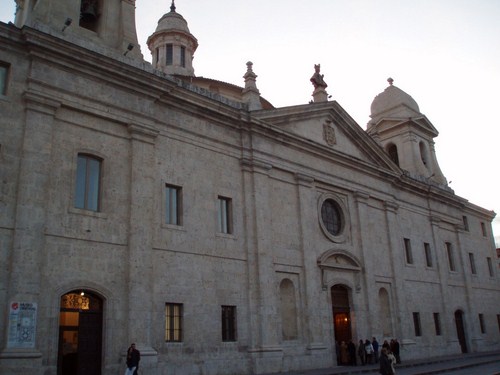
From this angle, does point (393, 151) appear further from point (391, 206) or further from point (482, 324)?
point (482, 324)

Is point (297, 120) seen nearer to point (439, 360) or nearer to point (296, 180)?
point (296, 180)

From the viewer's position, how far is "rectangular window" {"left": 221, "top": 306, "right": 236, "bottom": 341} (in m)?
20.6

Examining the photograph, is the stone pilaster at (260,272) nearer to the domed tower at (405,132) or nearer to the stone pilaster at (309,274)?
the stone pilaster at (309,274)

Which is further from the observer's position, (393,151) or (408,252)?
(393,151)

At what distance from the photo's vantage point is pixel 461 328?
3556cm

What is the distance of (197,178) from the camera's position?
21.3 meters

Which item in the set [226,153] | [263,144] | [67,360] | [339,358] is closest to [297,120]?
[263,144]

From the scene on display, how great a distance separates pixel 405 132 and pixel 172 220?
24.1 meters

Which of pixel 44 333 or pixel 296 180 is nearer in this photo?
pixel 44 333

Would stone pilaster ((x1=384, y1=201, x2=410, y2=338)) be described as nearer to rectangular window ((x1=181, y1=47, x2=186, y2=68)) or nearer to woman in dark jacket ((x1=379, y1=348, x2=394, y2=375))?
woman in dark jacket ((x1=379, y1=348, x2=394, y2=375))

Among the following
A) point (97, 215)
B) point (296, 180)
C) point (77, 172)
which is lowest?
point (97, 215)

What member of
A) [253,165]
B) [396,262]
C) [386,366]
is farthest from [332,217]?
[386,366]

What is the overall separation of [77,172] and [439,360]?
21108mm

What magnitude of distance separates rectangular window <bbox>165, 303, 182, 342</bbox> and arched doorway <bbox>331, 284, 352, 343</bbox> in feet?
30.3
